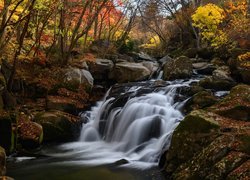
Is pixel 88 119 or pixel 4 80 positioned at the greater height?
pixel 4 80

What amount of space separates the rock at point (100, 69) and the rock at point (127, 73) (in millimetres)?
281

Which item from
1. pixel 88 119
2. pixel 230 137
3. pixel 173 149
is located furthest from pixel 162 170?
pixel 88 119

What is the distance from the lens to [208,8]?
2003 centimetres

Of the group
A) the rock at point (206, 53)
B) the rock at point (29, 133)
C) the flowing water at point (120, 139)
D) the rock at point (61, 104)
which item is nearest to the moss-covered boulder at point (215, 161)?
the flowing water at point (120, 139)

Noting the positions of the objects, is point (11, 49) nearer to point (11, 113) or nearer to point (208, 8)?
point (11, 113)

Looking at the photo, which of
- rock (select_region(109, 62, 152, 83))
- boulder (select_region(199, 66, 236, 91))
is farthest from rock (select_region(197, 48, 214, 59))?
boulder (select_region(199, 66, 236, 91))

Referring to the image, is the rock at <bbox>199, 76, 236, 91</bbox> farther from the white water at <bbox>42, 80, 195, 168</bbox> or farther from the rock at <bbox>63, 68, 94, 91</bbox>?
the rock at <bbox>63, 68, 94, 91</bbox>

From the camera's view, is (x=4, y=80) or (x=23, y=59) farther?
(x=23, y=59)

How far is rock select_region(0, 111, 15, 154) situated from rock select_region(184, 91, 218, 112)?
20.1ft

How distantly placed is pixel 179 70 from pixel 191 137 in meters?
9.90

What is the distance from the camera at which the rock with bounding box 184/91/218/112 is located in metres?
11.6

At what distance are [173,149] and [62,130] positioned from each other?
519 centimetres

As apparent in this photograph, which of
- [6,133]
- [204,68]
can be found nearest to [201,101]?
[6,133]

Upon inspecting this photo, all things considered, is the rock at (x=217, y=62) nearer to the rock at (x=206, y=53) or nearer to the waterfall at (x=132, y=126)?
the rock at (x=206, y=53)
